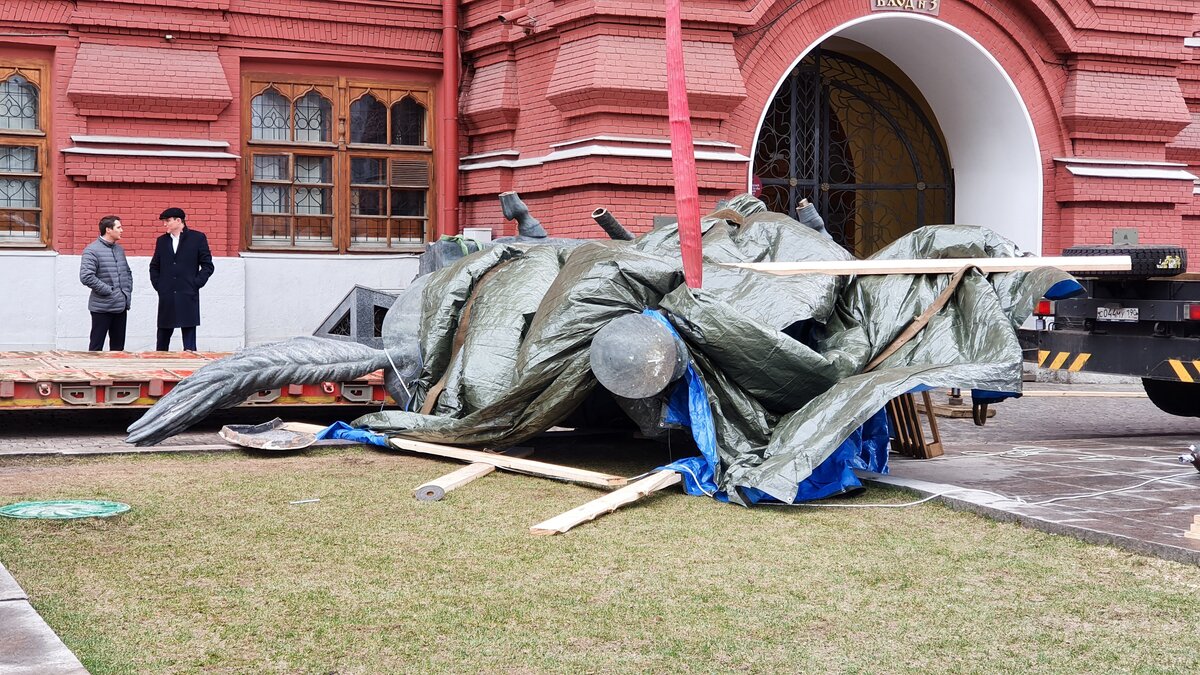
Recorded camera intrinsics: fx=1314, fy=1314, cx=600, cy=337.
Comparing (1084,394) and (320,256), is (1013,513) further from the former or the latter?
(320,256)

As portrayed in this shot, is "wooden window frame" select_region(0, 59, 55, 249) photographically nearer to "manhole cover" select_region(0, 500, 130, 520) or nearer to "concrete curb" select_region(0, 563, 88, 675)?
"manhole cover" select_region(0, 500, 130, 520)

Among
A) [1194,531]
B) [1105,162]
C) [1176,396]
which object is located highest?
[1105,162]

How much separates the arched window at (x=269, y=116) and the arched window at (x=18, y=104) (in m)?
2.10

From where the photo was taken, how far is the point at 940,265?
6605 mm

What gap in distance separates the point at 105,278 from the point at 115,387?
3.44 meters

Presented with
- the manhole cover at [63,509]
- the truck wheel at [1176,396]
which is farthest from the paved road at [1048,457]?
the manhole cover at [63,509]

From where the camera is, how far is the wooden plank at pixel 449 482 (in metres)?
5.96

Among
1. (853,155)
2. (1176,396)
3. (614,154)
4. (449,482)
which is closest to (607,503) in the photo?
(449,482)

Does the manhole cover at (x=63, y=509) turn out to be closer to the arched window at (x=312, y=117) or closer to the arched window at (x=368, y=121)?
the arched window at (x=312, y=117)

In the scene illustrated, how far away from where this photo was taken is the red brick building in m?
12.4

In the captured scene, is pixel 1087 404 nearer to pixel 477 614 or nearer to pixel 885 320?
pixel 885 320

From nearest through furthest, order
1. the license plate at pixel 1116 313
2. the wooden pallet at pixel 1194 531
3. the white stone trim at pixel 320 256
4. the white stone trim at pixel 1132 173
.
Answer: the wooden pallet at pixel 1194 531 < the license plate at pixel 1116 313 < the white stone trim at pixel 320 256 < the white stone trim at pixel 1132 173

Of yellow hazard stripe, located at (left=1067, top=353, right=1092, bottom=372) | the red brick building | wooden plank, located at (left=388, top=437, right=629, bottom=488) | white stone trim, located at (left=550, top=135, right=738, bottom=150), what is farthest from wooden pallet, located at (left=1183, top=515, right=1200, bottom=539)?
white stone trim, located at (left=550, top=135, right=738, bottom=150)

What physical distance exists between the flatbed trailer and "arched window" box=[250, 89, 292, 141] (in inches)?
204
